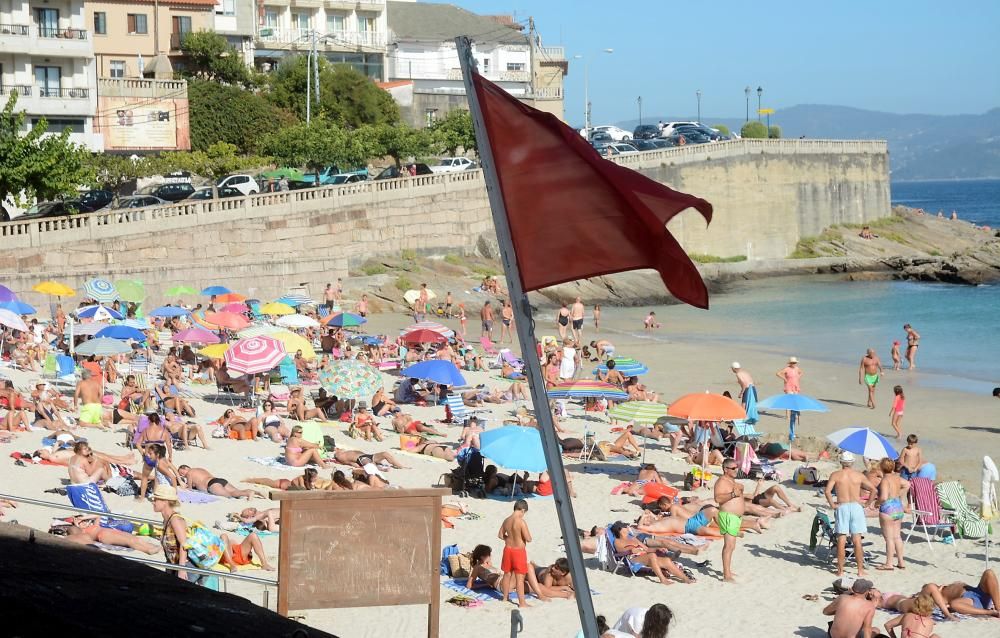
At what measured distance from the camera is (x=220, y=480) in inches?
608

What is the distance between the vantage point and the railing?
41031 millimetres

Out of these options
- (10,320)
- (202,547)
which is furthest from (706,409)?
(10,320)

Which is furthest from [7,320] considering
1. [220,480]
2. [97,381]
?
[220,480]

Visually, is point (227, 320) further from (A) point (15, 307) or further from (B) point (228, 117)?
(B) point (228, 117)

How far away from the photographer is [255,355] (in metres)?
20.3

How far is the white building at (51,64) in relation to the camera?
4112cm

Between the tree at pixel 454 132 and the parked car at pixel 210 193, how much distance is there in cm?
1437

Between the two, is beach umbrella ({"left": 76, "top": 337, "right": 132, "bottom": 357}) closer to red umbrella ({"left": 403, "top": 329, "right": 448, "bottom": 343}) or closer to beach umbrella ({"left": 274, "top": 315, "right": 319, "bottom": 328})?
beach umbrella ({"left": 274, "top": 315, "right": 319, "bottom": 328})

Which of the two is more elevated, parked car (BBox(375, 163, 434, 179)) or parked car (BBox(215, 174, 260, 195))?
parked car (BBox(375, 163, 434, 179))

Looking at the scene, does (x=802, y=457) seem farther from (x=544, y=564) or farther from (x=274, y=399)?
(x=274, y=399)

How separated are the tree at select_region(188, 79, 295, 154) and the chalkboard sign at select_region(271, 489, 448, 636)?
1720 inches

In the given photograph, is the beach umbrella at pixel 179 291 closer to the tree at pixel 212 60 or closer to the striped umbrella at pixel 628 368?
the striped umbrella at pixel 628 368

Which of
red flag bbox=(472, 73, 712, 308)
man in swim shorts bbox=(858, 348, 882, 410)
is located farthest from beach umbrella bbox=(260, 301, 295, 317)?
red flag bbox=(472, 73, 712, 308)

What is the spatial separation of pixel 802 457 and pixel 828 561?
16.8ft
